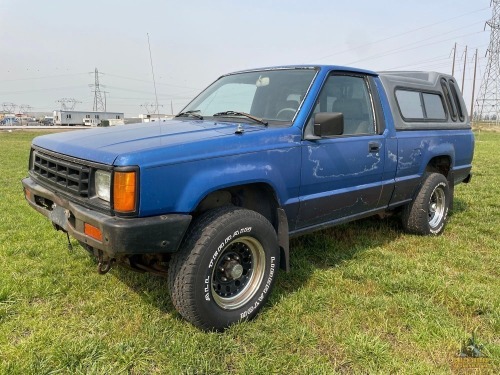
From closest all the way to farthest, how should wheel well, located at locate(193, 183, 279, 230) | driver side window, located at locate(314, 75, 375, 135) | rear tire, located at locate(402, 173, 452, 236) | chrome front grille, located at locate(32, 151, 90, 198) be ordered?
chrome front grille, located at locate(32, 151, 90, 198) → wheel well, located at locate(193, 183, 279, 230) → driver side window, located at locate(314, 75, 375, 135) → rear tire, located at locate(402, 173, 452, 236)

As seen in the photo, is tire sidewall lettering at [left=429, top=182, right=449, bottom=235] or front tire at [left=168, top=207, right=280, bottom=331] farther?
tire sidewall lettering at [left=429, top=182, right=449, bottom=235]

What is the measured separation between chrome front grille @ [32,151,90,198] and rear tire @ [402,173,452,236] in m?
3.58

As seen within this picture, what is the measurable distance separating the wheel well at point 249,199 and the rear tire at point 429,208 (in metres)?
2.22

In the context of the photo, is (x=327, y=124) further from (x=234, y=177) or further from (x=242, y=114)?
(x=234, y=177)

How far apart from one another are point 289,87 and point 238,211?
1340mm

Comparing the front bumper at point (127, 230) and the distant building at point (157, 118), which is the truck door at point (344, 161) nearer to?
the front bumper at point (127, 230)

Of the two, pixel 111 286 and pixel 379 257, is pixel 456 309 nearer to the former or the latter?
pixel 379 257

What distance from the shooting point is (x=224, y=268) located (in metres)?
2.81

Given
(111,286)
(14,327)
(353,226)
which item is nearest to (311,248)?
(353,226)

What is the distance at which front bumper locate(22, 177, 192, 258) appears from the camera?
2.29 m

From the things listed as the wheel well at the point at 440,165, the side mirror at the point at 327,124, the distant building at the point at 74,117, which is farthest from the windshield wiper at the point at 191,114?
the distant building at the point at 74,117

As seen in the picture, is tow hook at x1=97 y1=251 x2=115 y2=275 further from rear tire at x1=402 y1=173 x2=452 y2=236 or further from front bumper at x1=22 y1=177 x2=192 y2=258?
rear tire at x1=402 y1=173 x2=452 y2=236

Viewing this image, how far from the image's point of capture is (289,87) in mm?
3512

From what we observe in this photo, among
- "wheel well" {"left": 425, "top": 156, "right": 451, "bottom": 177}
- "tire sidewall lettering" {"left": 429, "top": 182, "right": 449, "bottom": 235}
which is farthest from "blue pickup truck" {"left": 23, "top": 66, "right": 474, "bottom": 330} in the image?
"tire sidewall lettering" {"left": 429, "top": 182, "right": 449, "bottom": 235}
